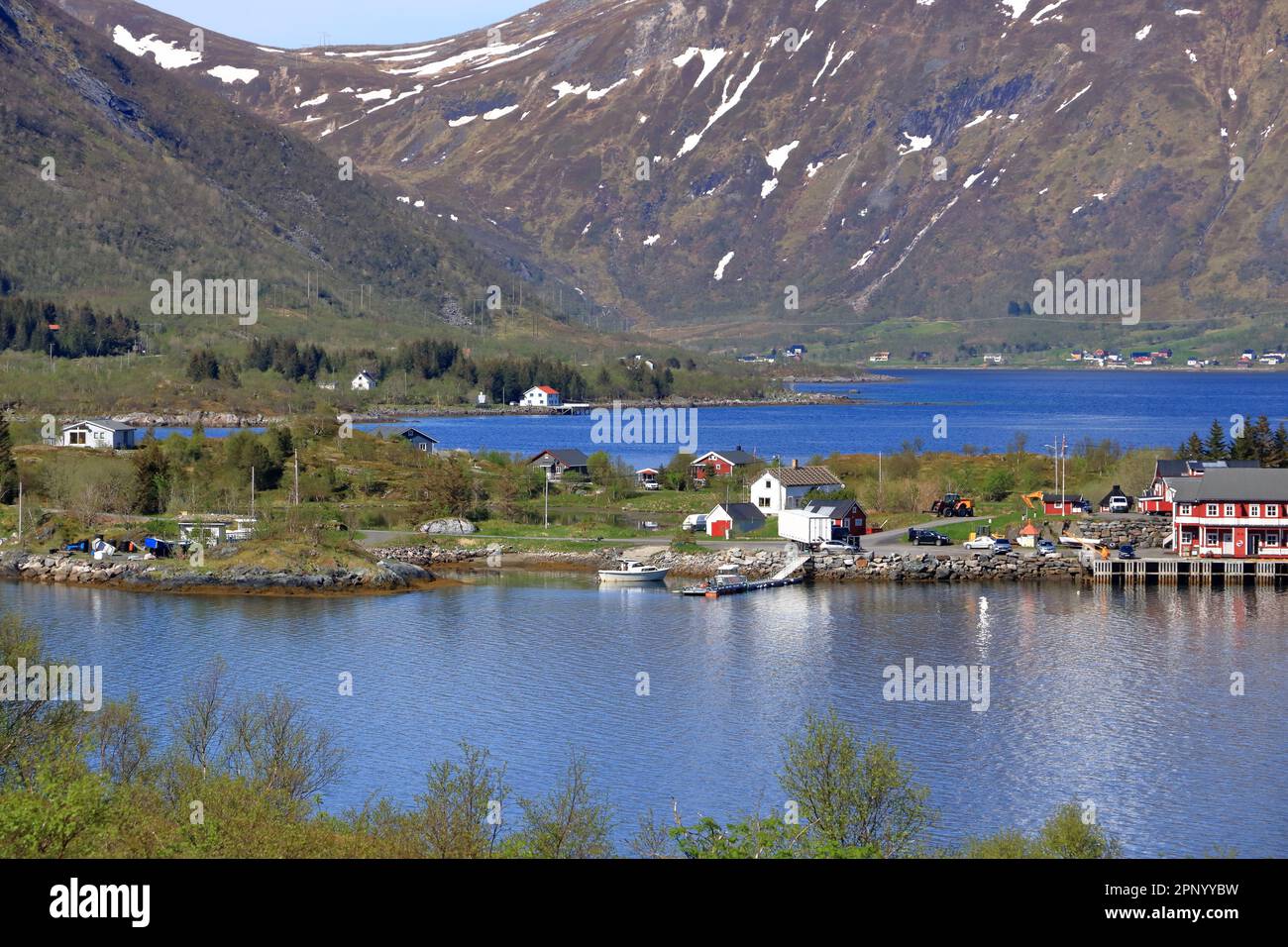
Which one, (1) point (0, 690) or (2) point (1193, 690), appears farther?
(2) point (1193, 690)

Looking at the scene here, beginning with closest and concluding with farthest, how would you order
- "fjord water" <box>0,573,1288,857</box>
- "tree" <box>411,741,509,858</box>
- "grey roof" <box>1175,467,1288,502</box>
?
"tree" <box>411,741,509,858</box>, "fjord water" <box>0,573,1288,857</box>, "grey roof" <box>1175,467,1288,502</box>

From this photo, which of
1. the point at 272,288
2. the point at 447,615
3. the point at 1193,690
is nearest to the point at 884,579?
the point at 447,615

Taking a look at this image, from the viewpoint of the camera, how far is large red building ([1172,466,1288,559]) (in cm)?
4462

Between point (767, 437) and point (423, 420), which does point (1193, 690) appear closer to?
point (767, 437)

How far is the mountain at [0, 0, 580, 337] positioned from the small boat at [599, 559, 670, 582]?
96.2 m

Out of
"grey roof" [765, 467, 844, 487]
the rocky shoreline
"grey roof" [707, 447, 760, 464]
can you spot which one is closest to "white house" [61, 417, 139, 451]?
the rocky shoreline

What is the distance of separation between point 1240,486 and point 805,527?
1148cm

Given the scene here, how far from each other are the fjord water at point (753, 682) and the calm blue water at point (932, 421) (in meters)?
37.1

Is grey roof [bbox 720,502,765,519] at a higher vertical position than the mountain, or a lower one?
lower

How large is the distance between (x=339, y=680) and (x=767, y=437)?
232ft

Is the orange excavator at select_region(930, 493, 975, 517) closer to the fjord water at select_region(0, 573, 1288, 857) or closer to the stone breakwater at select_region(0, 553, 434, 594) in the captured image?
the fjord water at select_region(0, 573, 1288, 857)

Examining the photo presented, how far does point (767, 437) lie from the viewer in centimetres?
10075

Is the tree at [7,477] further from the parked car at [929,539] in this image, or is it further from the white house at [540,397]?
the white house at [540,397]

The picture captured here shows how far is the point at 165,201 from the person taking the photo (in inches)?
6063
